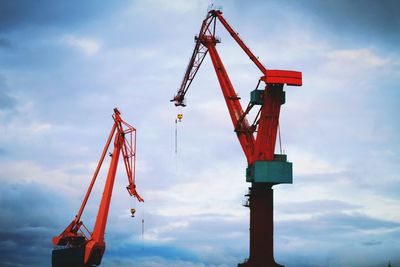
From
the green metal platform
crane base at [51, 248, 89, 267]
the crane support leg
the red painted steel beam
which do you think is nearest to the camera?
the crane support leg

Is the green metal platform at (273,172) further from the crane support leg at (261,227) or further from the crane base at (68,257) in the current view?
the crane base at (68,257)

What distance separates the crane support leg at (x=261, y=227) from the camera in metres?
55.5

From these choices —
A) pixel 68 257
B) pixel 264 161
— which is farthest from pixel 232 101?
pixel 68 257

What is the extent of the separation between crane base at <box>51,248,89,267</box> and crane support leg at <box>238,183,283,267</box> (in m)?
28.3

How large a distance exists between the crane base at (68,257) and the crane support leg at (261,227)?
92.8 feet

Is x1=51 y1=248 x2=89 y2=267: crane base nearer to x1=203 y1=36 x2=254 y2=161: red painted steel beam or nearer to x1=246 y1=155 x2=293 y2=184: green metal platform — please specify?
x1=203 y1=36 x2=254 y2=161: red painted steel beam

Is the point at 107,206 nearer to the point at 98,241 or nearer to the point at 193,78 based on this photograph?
the point at 98,241

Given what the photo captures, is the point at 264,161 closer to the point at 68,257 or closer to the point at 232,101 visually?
the point at 232,101

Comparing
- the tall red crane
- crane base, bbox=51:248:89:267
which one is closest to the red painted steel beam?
the tall red crane

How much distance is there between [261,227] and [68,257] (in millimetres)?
A: 33875

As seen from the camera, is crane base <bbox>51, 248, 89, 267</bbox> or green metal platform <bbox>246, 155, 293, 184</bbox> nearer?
green metal platform <bbox>246, 155, 293, 184</bbox>

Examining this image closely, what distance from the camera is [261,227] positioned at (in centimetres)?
5594

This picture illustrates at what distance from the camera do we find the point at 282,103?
57.2m

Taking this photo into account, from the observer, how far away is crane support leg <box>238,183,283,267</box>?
5553 centimetres
